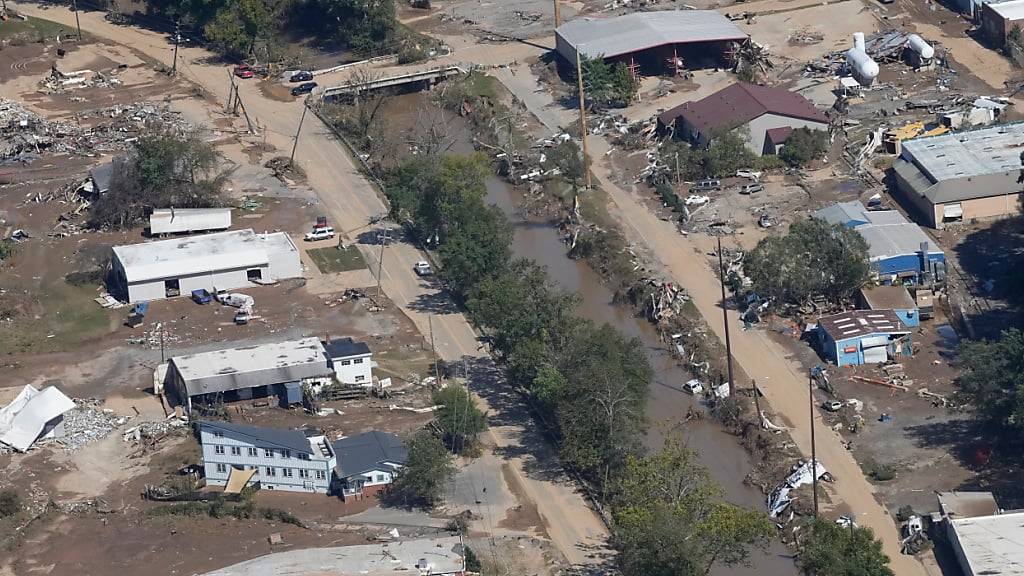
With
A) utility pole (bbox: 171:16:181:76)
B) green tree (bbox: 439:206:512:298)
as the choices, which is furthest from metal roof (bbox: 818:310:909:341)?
utility pole (bbox: 171:16:181:76)

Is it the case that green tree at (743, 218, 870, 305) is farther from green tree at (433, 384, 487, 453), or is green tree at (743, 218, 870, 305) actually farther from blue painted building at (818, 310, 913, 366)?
→ green tree at (433, 384, 487, 453)

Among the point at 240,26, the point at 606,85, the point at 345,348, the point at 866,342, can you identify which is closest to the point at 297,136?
the point at 240,26

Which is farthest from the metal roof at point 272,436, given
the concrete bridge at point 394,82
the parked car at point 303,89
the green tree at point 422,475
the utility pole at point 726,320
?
the parked car at point 303,89

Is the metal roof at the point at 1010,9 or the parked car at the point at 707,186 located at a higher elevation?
the metal roof at the point at 1010,9

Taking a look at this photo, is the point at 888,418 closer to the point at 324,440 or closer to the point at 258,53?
the point at 324,440

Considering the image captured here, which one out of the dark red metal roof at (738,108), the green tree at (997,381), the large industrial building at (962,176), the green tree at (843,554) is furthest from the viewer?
the dark red metal roof at (738,108)

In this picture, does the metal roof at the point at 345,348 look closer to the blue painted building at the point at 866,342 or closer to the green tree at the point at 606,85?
the blue painted building at the point at 866,342

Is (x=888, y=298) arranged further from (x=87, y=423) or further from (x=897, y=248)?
(x=87, y=423)
